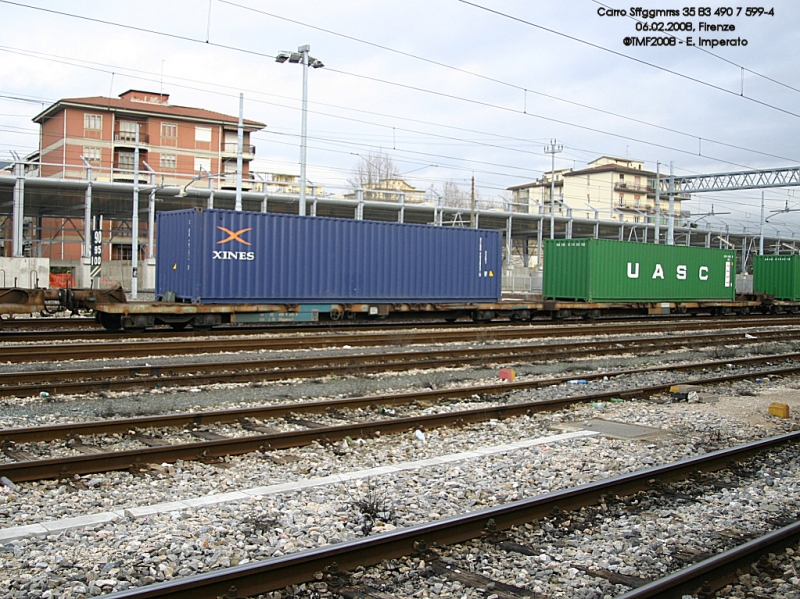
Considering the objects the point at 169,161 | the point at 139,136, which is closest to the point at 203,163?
the point at 169,161

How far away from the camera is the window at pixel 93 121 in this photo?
68350 millimetres

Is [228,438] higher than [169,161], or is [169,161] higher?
[169,161]

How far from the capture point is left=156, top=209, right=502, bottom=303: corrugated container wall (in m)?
18.7

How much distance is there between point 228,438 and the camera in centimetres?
756

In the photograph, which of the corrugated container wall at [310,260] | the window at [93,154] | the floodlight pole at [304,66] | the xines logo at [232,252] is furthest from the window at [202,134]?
the xines logo at [232,252]

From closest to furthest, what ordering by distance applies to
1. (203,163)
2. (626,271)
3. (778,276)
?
(626,271)
(778,276)
(203,163)

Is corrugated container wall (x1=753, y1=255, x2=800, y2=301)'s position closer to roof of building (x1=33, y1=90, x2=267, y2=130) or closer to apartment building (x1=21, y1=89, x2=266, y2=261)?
apartment building (x1=21, y1=89, x2=266, y2=261)

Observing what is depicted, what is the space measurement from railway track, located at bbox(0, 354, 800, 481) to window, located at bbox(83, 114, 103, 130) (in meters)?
67.9

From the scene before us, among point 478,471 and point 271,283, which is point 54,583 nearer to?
point 478,471

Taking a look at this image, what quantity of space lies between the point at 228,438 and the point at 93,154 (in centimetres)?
6892

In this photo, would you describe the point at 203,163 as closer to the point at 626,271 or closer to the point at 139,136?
the point at 139,136

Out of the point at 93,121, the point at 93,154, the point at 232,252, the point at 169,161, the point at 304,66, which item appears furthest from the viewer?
the point at 169,161

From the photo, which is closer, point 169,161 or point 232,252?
point 232,252

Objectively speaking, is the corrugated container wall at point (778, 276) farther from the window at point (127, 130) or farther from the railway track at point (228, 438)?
the window at point (127, 130)
